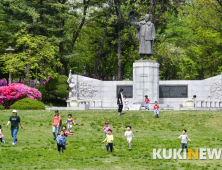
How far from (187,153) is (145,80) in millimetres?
16576

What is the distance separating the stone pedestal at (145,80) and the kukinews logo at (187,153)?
15.5 m

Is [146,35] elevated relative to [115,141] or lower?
elevated

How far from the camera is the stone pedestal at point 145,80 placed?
3033 centimetres

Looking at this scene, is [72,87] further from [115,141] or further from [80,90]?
[115,141]

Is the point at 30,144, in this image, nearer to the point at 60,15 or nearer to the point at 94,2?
the point at 60,15

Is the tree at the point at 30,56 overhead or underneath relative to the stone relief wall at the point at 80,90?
overhead

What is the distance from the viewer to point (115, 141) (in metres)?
17.1

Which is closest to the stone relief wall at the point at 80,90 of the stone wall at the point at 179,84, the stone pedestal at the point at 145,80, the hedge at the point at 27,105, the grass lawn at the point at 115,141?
the stone wall at the point at 179,84

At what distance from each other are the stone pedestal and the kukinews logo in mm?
15501

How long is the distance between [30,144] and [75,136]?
2.83m

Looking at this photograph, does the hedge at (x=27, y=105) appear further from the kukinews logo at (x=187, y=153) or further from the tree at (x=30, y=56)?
the kukinews logo at (x=187, y=153)

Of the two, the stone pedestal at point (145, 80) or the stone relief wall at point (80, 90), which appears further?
the stone relief wall at point (80, 90)

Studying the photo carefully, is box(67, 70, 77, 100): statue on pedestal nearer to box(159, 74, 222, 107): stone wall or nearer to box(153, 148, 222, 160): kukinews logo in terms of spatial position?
box(159, 74, 222, 107): stone wall

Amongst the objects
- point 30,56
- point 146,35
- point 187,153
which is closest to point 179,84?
point 146,35
